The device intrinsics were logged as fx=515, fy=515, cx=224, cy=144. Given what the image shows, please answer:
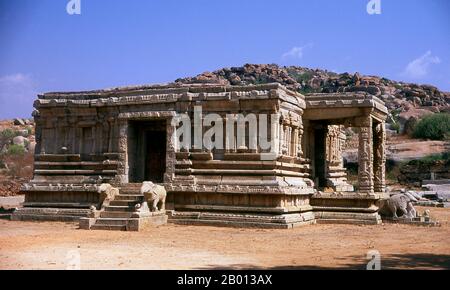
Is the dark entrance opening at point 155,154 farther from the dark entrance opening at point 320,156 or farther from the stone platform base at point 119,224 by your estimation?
the dark entrance opening at point 320,156

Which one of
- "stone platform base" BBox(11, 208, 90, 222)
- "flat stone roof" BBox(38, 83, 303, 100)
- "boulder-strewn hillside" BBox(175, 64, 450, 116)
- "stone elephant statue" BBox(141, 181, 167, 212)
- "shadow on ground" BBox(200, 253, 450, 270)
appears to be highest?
"boulder-strewn hillside" BBox(175, 64, 450, 116)

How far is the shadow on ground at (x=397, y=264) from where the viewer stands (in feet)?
31.0

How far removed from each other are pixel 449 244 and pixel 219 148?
8.51m

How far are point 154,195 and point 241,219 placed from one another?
3.09m

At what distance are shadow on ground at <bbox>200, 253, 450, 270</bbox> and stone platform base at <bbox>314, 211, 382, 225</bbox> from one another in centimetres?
728

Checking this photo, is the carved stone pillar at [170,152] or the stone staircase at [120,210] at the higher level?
the carved stone pillar at [170,152]

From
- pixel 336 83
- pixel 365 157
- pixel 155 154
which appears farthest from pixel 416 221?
pixel 336 83

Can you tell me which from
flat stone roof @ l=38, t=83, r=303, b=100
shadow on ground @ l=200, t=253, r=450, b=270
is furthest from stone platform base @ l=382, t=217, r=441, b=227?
shadow on ground @ l=200, t=253, r=450, b=270

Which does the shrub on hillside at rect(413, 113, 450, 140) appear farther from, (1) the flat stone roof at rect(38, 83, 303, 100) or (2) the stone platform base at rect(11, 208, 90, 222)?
(2) the stone platform base at rect(11, 208, 90, 222)

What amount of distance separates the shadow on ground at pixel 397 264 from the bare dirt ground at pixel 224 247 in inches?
0.7

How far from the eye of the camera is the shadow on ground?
944cm

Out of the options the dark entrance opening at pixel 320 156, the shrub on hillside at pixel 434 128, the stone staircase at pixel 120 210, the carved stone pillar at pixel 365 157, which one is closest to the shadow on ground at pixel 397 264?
the stone staircase at pixel 120 210

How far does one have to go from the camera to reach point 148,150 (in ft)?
68.2
